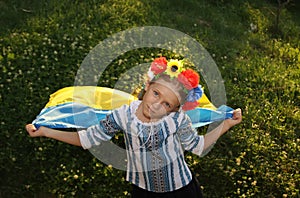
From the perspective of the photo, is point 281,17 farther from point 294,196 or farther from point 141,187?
point 141,187

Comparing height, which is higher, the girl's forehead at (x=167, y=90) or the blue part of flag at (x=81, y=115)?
the girl's forehead at (x=167, y=90)

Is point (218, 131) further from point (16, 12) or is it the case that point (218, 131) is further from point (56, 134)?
point (16, 12)

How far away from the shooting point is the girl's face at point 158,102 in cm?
399

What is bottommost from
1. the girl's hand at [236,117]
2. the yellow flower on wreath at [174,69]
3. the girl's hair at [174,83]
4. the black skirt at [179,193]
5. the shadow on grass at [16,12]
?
the black skirt at [179,193]

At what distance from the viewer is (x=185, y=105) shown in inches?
164

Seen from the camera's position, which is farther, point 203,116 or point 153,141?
point 203,116

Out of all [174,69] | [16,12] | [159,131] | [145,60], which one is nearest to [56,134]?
[159,131]

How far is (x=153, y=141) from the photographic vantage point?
13.5ft

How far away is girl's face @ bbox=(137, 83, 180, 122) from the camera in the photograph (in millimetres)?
3992

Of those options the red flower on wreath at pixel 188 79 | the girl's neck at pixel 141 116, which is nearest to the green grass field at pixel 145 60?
the girl's neck at pixel 141 116

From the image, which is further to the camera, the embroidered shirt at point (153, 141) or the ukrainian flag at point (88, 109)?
the ukrainian flag at point (88, 109)

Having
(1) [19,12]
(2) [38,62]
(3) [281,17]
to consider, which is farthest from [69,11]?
(3) [281,17]

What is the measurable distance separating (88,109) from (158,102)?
63.7 inches

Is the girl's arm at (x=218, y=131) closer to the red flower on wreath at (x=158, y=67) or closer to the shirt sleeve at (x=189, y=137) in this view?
the shirt sleeve at (x=189, y=137)
